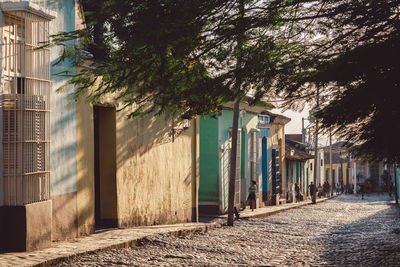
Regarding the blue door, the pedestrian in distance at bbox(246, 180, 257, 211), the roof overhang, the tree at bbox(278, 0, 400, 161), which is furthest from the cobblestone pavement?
the blue door

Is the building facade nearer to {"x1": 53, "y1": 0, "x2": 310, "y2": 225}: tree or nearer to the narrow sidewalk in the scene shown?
the narrow sidewalk

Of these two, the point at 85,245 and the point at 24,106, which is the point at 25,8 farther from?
the point at 85,245

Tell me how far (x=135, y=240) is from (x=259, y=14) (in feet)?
16.1

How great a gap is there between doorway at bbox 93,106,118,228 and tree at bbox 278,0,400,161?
5275 mm

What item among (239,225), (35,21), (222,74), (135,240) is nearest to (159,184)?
(239,225)

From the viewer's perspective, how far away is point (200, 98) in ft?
23.6

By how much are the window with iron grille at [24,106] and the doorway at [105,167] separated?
9.25ft

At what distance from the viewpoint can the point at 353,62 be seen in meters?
6.49

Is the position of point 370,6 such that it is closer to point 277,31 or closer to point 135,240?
point 277,31

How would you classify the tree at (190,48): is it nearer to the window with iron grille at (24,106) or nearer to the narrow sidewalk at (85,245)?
the window with iron grille at (24,106)

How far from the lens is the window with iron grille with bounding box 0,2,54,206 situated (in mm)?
8102

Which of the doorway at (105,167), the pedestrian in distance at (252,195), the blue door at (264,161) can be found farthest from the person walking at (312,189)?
the doorway at (105,167)

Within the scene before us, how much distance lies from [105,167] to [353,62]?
21.7 ft

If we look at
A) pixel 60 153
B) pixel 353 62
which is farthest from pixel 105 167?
pixel 353 62
